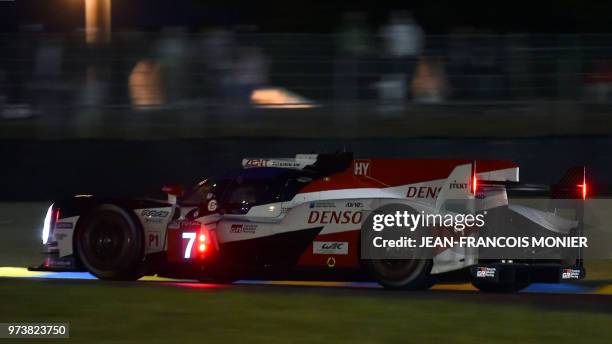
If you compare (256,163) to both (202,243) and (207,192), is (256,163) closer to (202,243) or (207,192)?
(207,192)

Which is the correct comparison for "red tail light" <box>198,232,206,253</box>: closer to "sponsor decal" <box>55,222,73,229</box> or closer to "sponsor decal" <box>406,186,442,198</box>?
"sponsor decal" <box>55,222,73,229</box>

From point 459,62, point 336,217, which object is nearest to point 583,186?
point 336,217

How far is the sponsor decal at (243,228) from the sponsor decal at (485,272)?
190 centimetres

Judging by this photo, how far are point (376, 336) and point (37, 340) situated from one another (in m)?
2.00

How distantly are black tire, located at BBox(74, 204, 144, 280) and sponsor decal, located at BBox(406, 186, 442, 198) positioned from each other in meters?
2.36

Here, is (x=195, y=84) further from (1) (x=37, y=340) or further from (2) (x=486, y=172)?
(1) (x=37, y=340)

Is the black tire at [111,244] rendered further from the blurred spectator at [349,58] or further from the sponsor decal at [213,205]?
the blurred spectator at [349,58]

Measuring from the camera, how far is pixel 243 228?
35.7 ft

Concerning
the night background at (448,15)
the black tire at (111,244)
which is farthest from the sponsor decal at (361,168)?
the night background at (448,15)

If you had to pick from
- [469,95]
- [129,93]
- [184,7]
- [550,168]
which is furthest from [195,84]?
[184,7]

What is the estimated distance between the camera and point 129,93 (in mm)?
16391

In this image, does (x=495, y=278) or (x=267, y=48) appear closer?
(x=495, y=278)

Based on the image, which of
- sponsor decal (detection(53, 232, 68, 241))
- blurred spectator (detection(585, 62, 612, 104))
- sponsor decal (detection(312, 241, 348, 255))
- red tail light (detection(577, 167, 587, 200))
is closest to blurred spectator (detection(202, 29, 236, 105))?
blurred spectator (detection(585, 62, 612, 104))

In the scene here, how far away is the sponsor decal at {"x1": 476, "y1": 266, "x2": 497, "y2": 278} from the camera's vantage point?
401 inches
